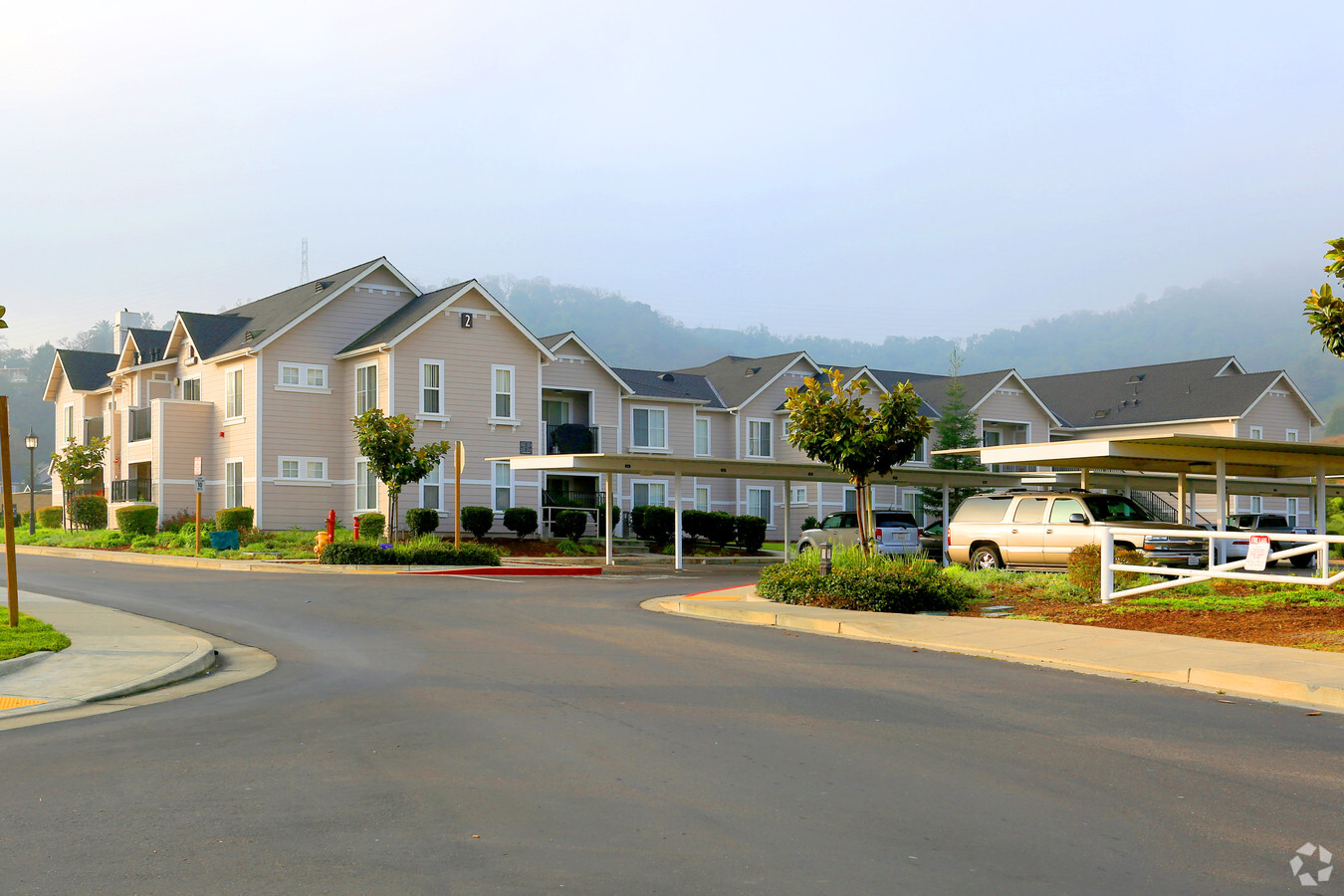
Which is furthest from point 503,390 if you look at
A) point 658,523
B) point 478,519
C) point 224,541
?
point 224,541

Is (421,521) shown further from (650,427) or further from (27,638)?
(27,638)

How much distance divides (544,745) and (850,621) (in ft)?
27.7

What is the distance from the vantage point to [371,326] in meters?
41.4

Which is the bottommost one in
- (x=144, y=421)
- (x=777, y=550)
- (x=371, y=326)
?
(x=777, y=550)

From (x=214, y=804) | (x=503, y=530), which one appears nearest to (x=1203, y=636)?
(x=214, y=804)

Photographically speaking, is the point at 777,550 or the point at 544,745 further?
the point at 777,550

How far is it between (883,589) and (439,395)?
24.5m

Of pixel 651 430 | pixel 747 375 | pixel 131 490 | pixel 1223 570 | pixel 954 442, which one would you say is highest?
pixel 747 375

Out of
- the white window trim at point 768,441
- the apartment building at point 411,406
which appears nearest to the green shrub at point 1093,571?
the apartment building at point 411,406

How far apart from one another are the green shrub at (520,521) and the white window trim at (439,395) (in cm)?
403

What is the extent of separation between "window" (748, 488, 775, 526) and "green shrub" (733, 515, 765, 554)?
946cm

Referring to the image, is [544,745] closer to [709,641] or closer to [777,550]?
[709,641]

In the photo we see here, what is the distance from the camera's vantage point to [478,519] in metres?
37.1

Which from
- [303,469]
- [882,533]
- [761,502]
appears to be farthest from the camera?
[761,502]
